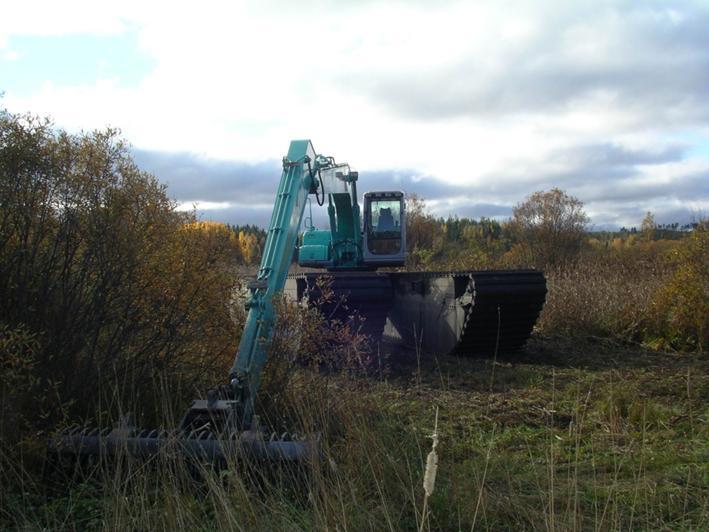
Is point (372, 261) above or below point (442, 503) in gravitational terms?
above

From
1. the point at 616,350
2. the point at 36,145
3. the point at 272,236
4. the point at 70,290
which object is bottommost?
the point at 616,350

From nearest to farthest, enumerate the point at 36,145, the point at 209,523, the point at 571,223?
the point at 209,523 < the point at 36,145 < the point at 571,223

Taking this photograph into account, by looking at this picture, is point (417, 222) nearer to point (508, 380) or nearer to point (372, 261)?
point (372, 261)

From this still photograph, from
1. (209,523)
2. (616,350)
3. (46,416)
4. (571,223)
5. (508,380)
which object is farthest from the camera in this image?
(571,223)

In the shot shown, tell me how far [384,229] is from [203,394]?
7.24 m

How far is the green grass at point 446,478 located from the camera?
13.8 feet

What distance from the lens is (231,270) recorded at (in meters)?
7.67

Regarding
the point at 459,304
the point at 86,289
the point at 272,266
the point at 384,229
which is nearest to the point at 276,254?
the point at 272,266

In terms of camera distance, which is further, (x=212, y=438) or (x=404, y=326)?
(x=404, y=326)

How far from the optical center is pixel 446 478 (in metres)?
4.93

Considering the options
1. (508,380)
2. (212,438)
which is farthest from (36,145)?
(508,380)

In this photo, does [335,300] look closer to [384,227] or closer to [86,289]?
[384,227]

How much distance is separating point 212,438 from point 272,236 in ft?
9.48

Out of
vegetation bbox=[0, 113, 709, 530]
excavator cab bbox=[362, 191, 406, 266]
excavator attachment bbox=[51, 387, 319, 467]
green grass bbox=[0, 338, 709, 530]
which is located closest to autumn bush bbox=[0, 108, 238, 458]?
vegetation bbox=[0, 113, 709, 530]
